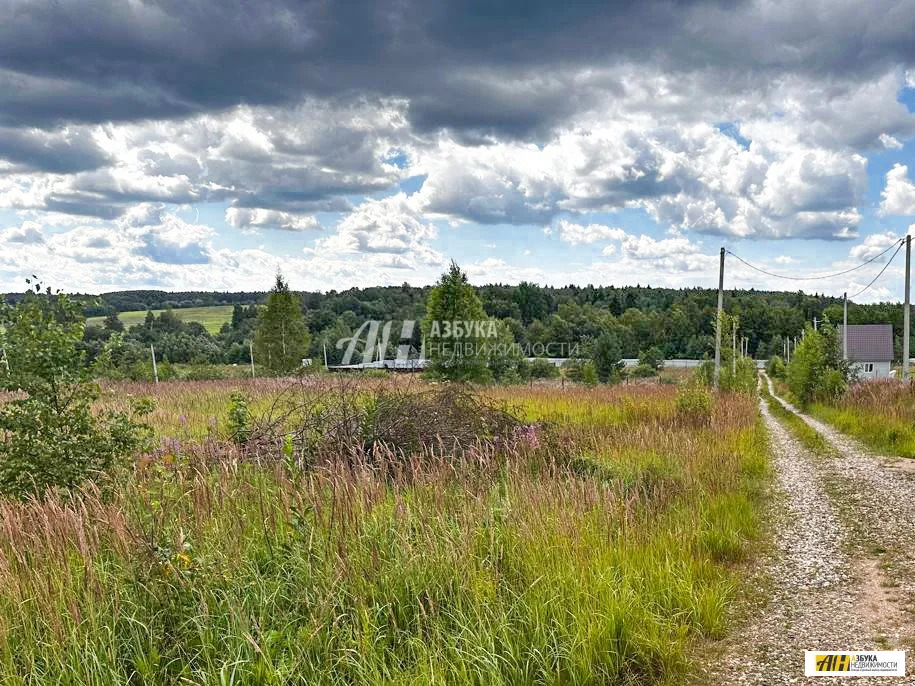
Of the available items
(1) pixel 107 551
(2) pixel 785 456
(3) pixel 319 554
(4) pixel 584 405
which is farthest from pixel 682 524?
(4) pixel 584 405

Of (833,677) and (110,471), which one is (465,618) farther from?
(110,471)

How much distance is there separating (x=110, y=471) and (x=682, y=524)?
19.0 feet

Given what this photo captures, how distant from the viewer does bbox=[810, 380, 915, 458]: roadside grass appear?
11.8 m

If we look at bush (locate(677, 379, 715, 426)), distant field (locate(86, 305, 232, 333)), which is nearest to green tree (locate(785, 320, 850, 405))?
bush (locate(677, 379, 715, 426))

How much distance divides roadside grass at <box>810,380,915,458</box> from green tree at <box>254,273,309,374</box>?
106 feet

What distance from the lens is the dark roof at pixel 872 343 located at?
51812 mm

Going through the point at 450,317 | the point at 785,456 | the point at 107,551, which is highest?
the point at 450,317

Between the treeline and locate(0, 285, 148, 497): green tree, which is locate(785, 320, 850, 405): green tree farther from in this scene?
the treeline

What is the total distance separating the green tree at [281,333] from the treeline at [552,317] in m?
22.5

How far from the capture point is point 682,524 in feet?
18.0

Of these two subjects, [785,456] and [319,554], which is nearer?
[319,554]

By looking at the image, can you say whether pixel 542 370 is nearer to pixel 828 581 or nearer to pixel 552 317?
pixel 552 317

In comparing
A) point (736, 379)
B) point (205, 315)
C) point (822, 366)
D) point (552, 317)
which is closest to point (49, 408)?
point (822, 366)

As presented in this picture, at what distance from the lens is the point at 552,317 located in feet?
361
